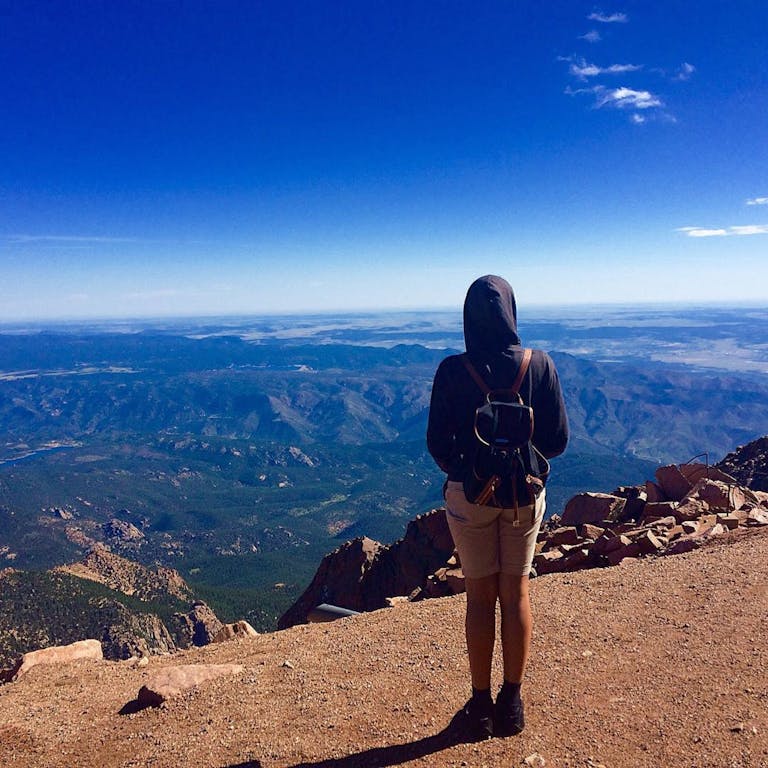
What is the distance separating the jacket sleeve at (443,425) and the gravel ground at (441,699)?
→ 2694 mm

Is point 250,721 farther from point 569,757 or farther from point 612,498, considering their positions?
point 612,498

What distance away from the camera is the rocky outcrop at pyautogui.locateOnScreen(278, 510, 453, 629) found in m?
31.0

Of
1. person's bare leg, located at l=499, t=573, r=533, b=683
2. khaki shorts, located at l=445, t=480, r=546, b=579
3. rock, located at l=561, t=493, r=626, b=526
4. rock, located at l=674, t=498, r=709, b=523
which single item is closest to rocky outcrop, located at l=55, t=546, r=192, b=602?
rock, located at l=561, t=493, r=626, b=526

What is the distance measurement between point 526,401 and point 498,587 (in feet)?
5.67

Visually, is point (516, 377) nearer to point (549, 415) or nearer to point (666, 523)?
point (549, 415)

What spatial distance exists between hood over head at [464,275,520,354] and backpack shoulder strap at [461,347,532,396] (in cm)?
17

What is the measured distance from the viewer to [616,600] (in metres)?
8.52

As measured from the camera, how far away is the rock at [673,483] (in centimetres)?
1905

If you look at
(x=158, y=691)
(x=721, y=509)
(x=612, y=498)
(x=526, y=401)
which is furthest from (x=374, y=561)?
(x=526, y=401)

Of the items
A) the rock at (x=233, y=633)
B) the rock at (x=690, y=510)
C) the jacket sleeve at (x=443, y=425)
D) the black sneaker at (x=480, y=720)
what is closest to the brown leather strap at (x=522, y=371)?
the jacket sleeve at (x=443, y=425)

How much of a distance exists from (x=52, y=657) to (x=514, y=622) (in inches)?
387

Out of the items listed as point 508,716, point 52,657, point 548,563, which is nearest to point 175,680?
point 508,716

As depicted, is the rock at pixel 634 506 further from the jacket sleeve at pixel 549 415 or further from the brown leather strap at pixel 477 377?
the brown leather strap at pixel 477 377

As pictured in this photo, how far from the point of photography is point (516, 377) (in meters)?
4.60
